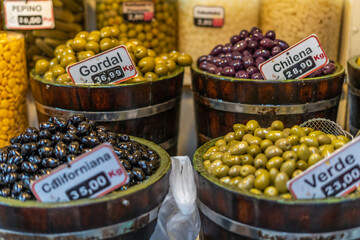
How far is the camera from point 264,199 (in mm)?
1284

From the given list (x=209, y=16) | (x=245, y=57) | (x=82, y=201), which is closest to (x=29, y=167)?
(x=82, y=201)

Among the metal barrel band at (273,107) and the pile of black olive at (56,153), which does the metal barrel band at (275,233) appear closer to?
the pile of black olive at (56,153)

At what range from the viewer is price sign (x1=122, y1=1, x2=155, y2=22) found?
111 inches

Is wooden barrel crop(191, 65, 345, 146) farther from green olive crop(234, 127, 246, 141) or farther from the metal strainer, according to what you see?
green olive crop(234, 127, 246, 141)

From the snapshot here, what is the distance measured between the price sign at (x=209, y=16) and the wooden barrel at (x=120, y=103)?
0.73m

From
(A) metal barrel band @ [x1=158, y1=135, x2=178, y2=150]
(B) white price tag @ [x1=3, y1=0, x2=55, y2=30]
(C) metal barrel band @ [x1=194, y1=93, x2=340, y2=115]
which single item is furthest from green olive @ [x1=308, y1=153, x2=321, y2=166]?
(B) white price tag @ [x1=3, y1=0, x2=55, y2=30]

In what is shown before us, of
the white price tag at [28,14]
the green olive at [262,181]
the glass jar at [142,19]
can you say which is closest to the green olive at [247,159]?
the green olive at [262,181]

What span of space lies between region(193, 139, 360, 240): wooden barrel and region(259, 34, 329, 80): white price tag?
2.88 ft

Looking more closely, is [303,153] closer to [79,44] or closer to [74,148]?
[74,148]

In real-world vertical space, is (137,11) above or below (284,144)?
above

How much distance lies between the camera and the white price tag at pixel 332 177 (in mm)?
1316

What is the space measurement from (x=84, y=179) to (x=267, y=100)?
98 centimetres

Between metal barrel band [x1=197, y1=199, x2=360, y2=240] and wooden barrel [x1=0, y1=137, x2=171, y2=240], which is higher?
wooden barrel [x1=0, y1=137, x2=171, y2=240]

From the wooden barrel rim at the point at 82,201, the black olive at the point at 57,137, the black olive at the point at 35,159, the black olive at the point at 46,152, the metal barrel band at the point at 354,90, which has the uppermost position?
the black olive at the point at 57,137
